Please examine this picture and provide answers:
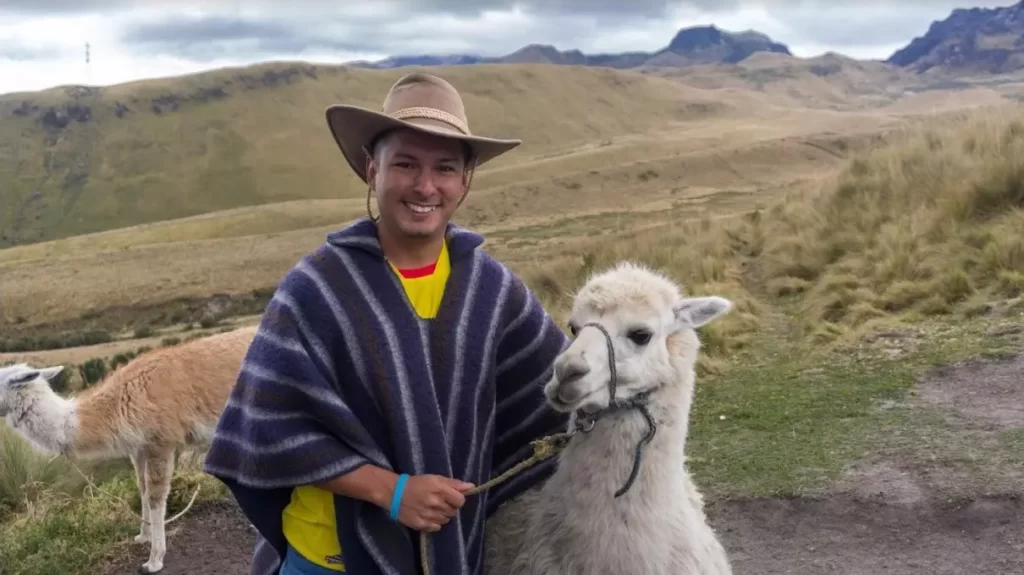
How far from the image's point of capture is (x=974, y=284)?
22.9 ft

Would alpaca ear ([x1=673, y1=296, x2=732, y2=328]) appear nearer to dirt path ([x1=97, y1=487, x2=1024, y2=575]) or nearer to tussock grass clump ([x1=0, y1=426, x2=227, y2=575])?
dirt path ([x1=97, y1=487, x2=1024, y2=575])

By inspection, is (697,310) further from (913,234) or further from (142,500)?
(913,234)

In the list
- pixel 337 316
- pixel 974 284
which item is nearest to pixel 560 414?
pixel 337 316

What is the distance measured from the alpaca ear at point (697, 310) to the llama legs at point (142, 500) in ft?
12.2

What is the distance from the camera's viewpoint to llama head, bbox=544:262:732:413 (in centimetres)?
223

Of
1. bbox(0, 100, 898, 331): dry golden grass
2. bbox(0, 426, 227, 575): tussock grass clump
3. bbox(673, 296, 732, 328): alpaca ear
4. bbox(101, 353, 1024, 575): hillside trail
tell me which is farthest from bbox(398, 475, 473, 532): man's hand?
bbox(0, 100, 898, 331): dry golden grass

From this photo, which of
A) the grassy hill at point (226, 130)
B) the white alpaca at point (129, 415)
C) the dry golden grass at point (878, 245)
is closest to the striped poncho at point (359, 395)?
the white alpaca at point (129, 415)

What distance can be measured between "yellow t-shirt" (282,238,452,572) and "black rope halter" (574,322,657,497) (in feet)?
1.87

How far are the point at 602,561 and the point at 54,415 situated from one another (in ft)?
14.2

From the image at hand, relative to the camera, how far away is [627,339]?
250cm

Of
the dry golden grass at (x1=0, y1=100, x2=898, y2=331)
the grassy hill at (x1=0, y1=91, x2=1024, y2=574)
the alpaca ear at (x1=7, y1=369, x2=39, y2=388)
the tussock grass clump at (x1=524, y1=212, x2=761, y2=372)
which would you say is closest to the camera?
the grassy hill at (x1=0, y1=91, x2=1024, y2=574)

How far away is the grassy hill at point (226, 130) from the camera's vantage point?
333 ft

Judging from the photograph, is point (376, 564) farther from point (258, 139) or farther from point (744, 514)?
point (258, 139)

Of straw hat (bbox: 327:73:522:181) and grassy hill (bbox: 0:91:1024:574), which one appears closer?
straw hat (bbox: 327:73:522:181)
